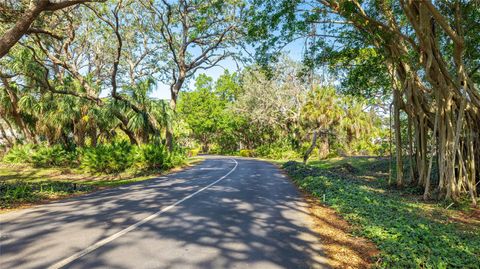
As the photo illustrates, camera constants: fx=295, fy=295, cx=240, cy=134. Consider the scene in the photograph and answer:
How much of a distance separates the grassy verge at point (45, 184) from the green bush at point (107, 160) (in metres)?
0.56

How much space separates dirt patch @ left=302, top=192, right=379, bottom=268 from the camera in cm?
488

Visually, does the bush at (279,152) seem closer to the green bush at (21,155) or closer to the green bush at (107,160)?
the green bush at (107,160)

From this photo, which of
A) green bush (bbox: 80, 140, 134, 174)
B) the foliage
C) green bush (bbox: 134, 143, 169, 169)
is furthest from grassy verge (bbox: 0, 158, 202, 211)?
green bush (bbox: 134, 143, 169, 169)

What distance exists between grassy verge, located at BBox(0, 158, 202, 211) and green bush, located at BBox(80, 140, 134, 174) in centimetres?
56

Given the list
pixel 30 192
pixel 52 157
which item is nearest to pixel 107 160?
Result: pixel 52 157

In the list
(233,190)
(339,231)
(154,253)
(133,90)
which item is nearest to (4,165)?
(133,90)

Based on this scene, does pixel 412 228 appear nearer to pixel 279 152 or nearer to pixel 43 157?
pixel 43 157

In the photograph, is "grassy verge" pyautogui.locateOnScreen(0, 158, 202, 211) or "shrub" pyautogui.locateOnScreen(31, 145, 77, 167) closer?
"grassy verge" pyautogui.locateOnScreen(0, 158, 202, 211)

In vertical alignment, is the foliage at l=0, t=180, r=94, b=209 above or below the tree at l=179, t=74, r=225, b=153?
below

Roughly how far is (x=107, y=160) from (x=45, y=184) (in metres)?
5.89

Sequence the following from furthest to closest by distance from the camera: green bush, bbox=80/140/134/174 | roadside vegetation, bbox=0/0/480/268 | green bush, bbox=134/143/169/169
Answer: green bush, bbox=134/143/169/169 < green bush, bbox=80/140/134/174 < roadside vegetation, bbox=0/0/480/268

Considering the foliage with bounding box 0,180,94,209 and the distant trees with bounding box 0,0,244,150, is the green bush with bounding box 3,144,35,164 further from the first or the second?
the foliage with bounding box 0,180,94,209

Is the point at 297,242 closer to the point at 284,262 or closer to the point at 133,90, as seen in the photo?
the point at 284,262

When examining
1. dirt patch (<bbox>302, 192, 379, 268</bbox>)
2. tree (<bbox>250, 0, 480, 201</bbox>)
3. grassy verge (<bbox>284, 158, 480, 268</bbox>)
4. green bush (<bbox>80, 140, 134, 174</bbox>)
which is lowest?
dirt patch (<bbox>302, 192, 379, 268</bbox>)
